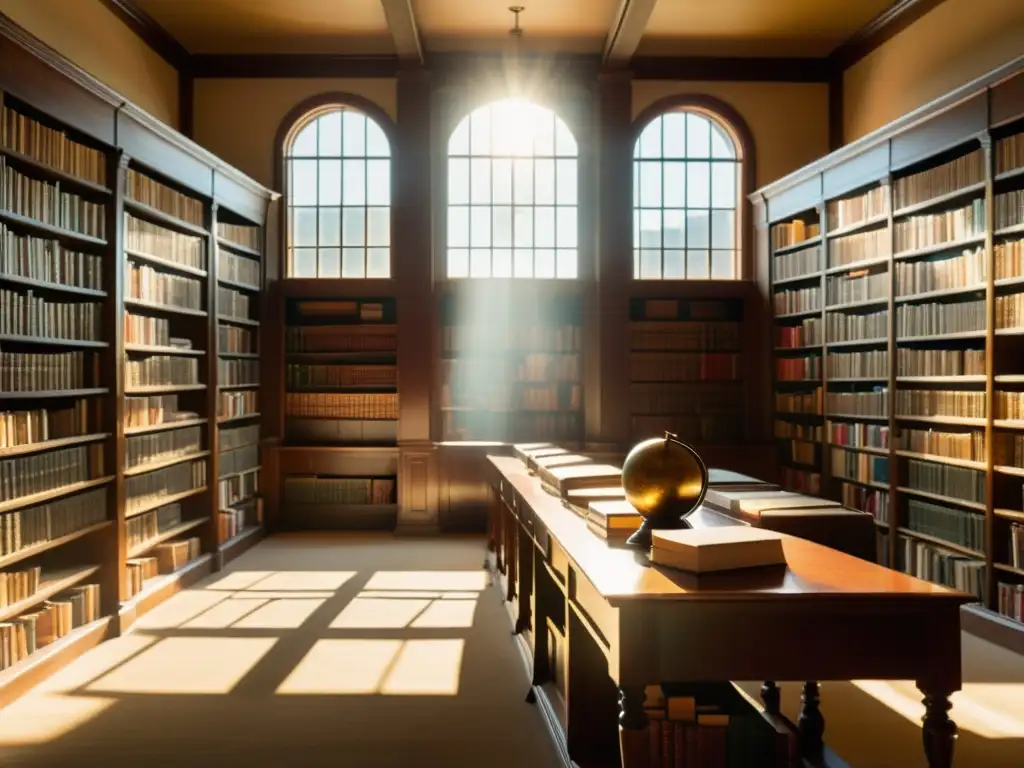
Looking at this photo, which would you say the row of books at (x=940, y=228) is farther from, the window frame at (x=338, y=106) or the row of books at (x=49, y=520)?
the row of books at (x=49, y=520)

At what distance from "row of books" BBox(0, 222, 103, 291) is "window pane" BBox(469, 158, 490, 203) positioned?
171 inches

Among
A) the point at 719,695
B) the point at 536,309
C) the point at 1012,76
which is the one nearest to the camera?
the point at 719,695

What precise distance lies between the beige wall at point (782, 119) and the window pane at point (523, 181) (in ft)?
6.19

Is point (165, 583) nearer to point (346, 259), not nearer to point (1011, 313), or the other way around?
point (346, 259)

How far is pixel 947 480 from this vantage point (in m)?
5.83

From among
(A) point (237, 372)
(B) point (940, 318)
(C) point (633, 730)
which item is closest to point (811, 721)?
(C) point (633, 730)

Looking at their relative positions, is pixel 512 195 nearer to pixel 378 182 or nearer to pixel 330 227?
pixel 378 182

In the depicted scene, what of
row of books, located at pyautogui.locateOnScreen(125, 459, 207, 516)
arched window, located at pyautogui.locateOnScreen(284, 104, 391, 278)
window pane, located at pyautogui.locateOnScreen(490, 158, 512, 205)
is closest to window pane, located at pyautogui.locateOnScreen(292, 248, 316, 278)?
arched window, located at pyautogui.locateOnScreen(284, 104, 391, 278)

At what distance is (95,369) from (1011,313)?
5063mm

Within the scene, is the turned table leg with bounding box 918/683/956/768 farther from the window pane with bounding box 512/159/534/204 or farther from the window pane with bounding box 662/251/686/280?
the window pane with bounding box 512/159/534/204

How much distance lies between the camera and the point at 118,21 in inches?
292

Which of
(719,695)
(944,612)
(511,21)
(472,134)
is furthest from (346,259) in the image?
(944,612)

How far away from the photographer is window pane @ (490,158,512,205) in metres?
9.12

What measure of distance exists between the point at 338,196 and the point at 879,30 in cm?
497
